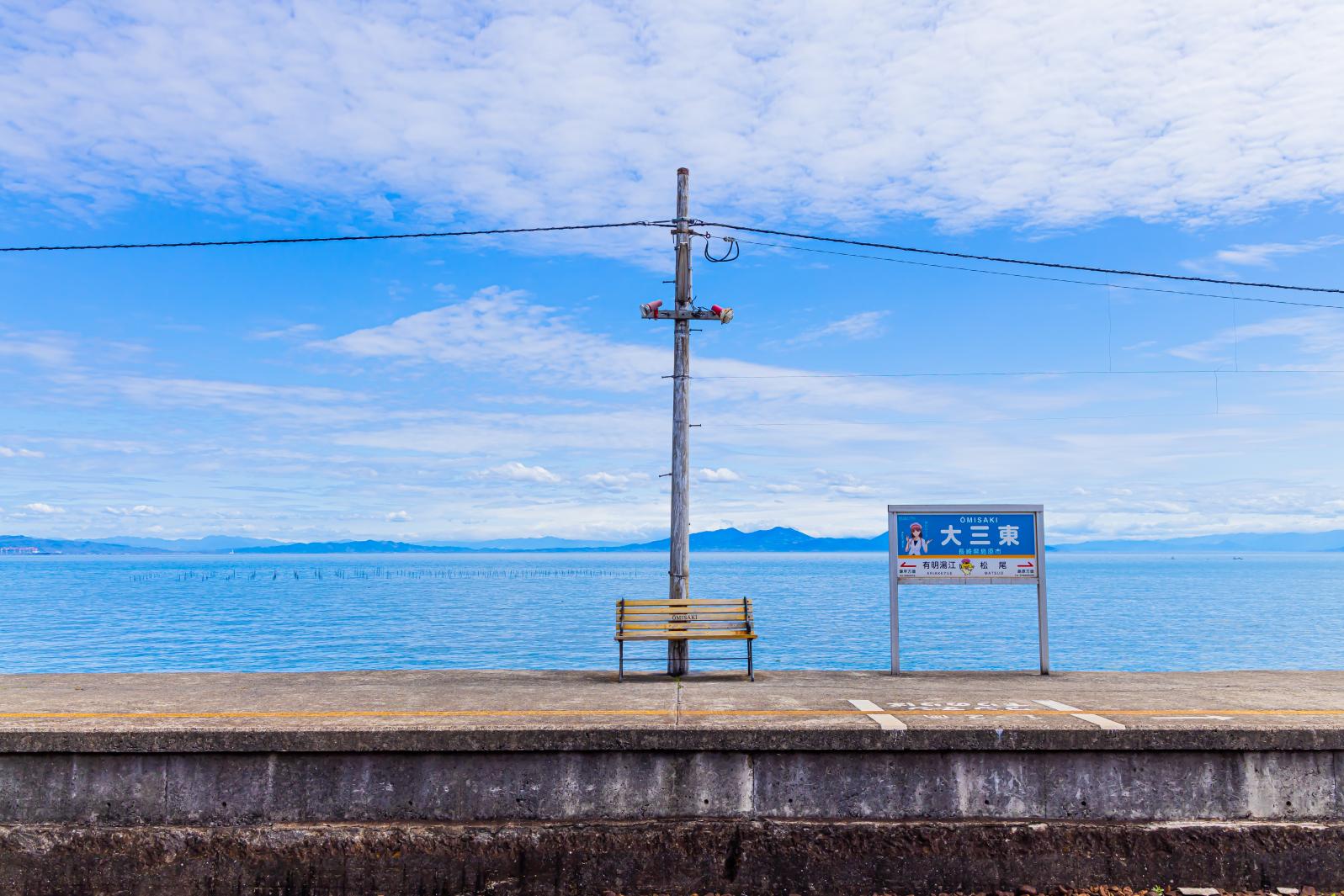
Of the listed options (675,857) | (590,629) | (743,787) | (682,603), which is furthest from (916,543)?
(590,629)

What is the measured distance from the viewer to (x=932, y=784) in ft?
23.2

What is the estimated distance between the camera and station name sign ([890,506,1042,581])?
35.4 feet

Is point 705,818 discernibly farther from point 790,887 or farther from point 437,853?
point 437,853

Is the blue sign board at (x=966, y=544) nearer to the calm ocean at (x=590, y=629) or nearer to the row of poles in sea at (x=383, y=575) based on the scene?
the calm ocean at (x=590, y=629)

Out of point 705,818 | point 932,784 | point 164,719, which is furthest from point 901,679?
point 164,719

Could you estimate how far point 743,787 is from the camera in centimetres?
708

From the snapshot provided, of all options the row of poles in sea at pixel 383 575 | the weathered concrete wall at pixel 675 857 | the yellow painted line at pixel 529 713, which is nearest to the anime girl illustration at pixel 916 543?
the yellow painted line at pixel 529 713

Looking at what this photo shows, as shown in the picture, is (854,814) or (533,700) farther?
(533,700)

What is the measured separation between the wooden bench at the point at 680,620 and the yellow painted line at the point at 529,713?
2.23m

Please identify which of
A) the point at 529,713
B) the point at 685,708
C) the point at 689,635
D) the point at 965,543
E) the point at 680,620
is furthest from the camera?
the point at 965,543

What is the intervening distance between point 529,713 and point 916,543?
4963 millimetres

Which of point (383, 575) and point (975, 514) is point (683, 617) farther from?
point (383, 575)

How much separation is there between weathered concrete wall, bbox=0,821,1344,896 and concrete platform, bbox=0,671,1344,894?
13 millimetres

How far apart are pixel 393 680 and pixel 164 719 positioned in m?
2.58
